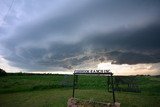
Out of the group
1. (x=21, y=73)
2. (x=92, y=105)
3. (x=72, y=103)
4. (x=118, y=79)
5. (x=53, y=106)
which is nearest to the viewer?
(x=92, y=105)

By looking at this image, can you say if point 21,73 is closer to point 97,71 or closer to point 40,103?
point 40,103

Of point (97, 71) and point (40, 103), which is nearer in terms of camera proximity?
Result: point (97, 71)

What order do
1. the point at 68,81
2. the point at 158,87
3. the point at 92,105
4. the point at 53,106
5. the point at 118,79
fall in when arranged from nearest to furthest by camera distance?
the point at 92,105 → the point at 53,106 → the point at 118,79 → the point at 158,87 → the point at 68,81

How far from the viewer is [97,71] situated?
16.8m

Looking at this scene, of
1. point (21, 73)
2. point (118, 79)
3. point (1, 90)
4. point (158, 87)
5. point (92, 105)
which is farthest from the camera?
point (21, 73)

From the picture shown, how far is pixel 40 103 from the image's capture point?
2409 cm

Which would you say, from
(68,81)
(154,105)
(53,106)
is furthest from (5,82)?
(154,105)

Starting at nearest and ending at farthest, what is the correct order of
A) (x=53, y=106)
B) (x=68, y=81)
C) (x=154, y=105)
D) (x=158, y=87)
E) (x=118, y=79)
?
(x=154, y=105)
(x=53, y=106)
(x=118, y=79)
(x=158, y=87)
(x=68, y=81)

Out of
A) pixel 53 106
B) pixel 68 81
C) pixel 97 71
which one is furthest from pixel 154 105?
pixel 68 81

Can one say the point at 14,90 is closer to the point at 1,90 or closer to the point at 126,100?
the point at 1,90

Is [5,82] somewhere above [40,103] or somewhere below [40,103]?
above

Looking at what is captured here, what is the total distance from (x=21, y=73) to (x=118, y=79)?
137ft

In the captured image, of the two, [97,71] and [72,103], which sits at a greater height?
[97,71]

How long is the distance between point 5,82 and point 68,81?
12.1 meters
